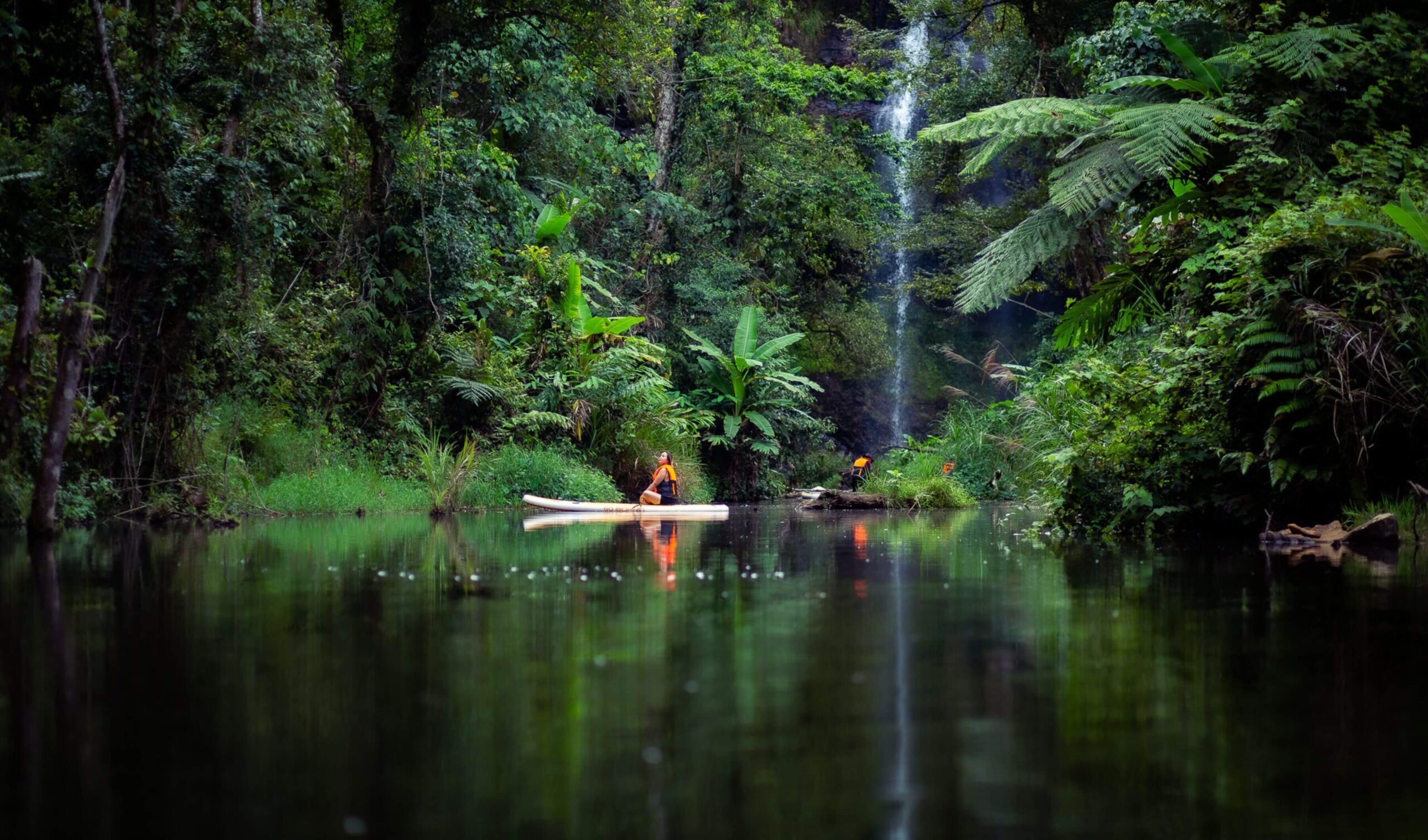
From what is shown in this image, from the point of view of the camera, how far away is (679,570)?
7508 millimetres

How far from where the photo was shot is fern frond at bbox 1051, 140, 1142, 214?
11.4m

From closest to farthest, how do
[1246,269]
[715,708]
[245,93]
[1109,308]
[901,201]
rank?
[715,708] → [1246,269] → [1109,308] → [245,93] → [901,201]

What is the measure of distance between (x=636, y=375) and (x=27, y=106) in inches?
411

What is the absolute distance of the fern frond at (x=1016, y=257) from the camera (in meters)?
13.0

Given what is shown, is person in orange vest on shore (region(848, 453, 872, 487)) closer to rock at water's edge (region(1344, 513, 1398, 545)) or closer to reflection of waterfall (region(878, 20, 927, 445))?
reflection of waterfall (region(878, 20, 927, 445))

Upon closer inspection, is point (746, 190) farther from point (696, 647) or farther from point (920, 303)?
point (696, 647)

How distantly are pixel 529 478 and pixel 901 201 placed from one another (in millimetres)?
16442

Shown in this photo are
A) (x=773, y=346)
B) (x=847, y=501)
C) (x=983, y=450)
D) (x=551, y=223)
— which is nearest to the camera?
(x=847, y=501)

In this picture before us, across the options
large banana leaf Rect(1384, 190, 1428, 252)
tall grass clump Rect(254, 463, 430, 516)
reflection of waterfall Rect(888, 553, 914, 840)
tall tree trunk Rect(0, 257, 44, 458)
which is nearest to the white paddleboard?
tall grass clump Rect(254, 463, 430, 516)

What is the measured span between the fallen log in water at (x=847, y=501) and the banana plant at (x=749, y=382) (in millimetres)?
4766

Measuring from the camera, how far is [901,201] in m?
32.4

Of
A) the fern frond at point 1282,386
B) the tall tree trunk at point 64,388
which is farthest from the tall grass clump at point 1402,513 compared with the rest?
the tall tree trunk at point 64,388

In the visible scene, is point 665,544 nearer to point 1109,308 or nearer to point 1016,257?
point 1109,308

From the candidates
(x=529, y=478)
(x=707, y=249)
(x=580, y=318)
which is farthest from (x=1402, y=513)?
(x=707, y=249)
